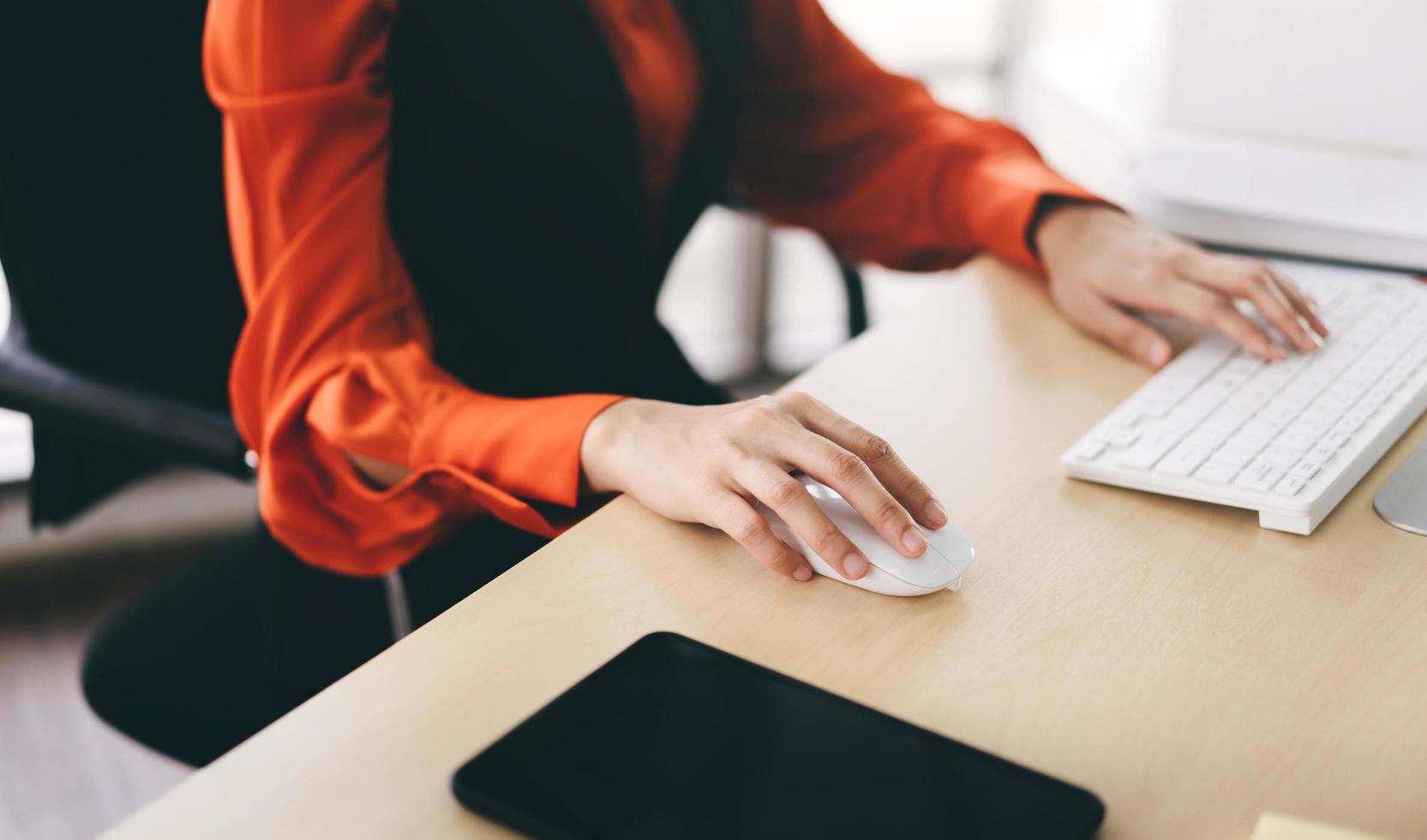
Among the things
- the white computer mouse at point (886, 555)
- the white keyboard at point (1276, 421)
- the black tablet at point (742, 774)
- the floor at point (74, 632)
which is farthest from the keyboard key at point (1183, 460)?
the floor at point (74, 632)

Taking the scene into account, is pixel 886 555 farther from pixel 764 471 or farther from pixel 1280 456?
pixel 1280 456

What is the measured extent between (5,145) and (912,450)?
0.68 m

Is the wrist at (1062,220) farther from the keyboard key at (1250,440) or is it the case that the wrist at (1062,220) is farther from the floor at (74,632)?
the floor at (74,632)

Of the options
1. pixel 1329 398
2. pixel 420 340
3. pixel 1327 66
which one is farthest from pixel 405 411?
pixel 1327 66

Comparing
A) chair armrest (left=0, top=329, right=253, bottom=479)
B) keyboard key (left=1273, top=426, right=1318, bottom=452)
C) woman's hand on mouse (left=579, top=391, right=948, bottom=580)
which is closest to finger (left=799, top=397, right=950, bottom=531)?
woman's hand on mouse (left=579, top=391, right=948, bottom=580)

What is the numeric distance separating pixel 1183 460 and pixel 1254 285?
22cm

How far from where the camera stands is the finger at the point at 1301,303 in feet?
2.84

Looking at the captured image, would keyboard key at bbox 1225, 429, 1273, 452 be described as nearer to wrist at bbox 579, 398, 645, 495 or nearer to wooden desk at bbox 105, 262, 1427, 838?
wooden desk at bbox 105, 262, 1427, 838

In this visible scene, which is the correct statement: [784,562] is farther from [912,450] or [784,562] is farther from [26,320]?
[26,320]

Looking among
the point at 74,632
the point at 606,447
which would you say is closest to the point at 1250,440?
the point at 606,447

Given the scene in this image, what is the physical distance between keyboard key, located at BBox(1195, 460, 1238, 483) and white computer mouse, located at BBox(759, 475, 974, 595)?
0.49 feet

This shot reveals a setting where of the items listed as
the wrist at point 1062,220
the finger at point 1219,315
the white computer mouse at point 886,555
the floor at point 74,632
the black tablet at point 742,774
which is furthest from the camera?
the floor at point 74,632

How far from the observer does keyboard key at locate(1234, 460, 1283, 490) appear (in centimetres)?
68

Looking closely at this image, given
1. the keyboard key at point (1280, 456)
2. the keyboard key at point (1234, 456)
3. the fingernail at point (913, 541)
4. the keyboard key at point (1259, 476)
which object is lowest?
the fingernail at point (913, 541)
